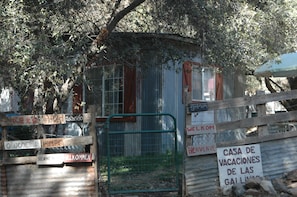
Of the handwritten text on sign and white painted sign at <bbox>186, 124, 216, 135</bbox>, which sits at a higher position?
white painted sign at <bbox>186, 124, 216, 135</bbox>

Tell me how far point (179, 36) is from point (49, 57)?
4.61 m

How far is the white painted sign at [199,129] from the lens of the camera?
7.71 metres

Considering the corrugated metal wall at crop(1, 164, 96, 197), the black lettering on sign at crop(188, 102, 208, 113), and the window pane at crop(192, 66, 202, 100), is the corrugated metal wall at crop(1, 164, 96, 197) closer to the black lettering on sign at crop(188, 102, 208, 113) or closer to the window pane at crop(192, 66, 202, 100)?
the black lettering on sign at crop(188, 102, 208, 113)

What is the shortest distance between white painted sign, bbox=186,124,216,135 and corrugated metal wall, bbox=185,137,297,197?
17.8 inches

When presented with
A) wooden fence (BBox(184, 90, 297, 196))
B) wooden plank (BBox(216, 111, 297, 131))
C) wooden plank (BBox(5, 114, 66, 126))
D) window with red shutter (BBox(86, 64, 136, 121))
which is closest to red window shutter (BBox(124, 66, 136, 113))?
Answer: window with red shutter (BBox(86, 64, 136, 121))

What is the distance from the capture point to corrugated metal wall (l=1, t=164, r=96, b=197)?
746cm

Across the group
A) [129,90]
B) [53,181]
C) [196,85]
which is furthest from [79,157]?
[196,85]

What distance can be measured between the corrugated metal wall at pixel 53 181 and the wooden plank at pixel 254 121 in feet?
7.84

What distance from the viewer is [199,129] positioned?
25.6 feet

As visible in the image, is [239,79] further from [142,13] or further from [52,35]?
[52,35]

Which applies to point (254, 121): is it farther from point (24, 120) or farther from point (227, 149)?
point (24, 120)

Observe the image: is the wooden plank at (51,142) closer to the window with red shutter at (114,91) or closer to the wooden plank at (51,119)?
the wooden plank at (51,119)

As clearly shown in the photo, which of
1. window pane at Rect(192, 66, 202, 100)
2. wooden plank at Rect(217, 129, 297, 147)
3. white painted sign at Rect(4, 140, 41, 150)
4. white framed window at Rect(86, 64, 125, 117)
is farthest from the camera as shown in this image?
window pane at Rect(192, 66, 202, 100)

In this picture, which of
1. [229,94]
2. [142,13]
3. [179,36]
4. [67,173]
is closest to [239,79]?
[229,94]
